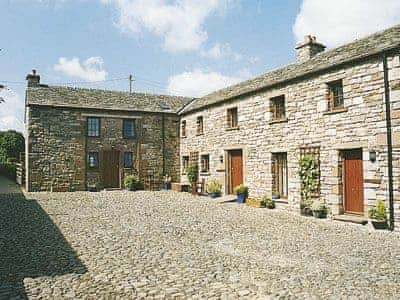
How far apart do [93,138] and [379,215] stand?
15987mm

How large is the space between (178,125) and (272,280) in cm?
1863

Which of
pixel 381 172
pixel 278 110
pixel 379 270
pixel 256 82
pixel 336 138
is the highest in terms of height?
pixel 256 82

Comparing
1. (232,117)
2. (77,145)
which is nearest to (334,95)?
(232,117)

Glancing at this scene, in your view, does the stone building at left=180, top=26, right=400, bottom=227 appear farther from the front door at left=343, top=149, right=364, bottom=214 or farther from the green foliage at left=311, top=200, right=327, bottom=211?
the green foliage at left=311, top=200, right=327, bottom=211

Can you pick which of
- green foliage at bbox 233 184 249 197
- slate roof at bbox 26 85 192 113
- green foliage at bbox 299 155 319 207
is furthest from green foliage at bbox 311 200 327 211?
slate roof at bbox 26 85 192 113

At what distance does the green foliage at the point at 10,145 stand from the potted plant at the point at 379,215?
3389cm

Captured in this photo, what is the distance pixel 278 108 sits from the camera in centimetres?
1538

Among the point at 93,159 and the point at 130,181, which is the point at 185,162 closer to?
the point at 130,181

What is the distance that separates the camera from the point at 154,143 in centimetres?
2292

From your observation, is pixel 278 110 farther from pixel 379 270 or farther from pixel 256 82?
pixel 379 270

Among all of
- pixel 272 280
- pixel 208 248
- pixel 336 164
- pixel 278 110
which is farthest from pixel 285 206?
pixel 272 280

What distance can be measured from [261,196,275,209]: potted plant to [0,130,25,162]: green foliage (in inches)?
1148

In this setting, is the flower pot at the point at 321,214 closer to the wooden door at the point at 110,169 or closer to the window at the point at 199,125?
the window at the point at 199,125

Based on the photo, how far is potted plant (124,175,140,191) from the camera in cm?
2138
